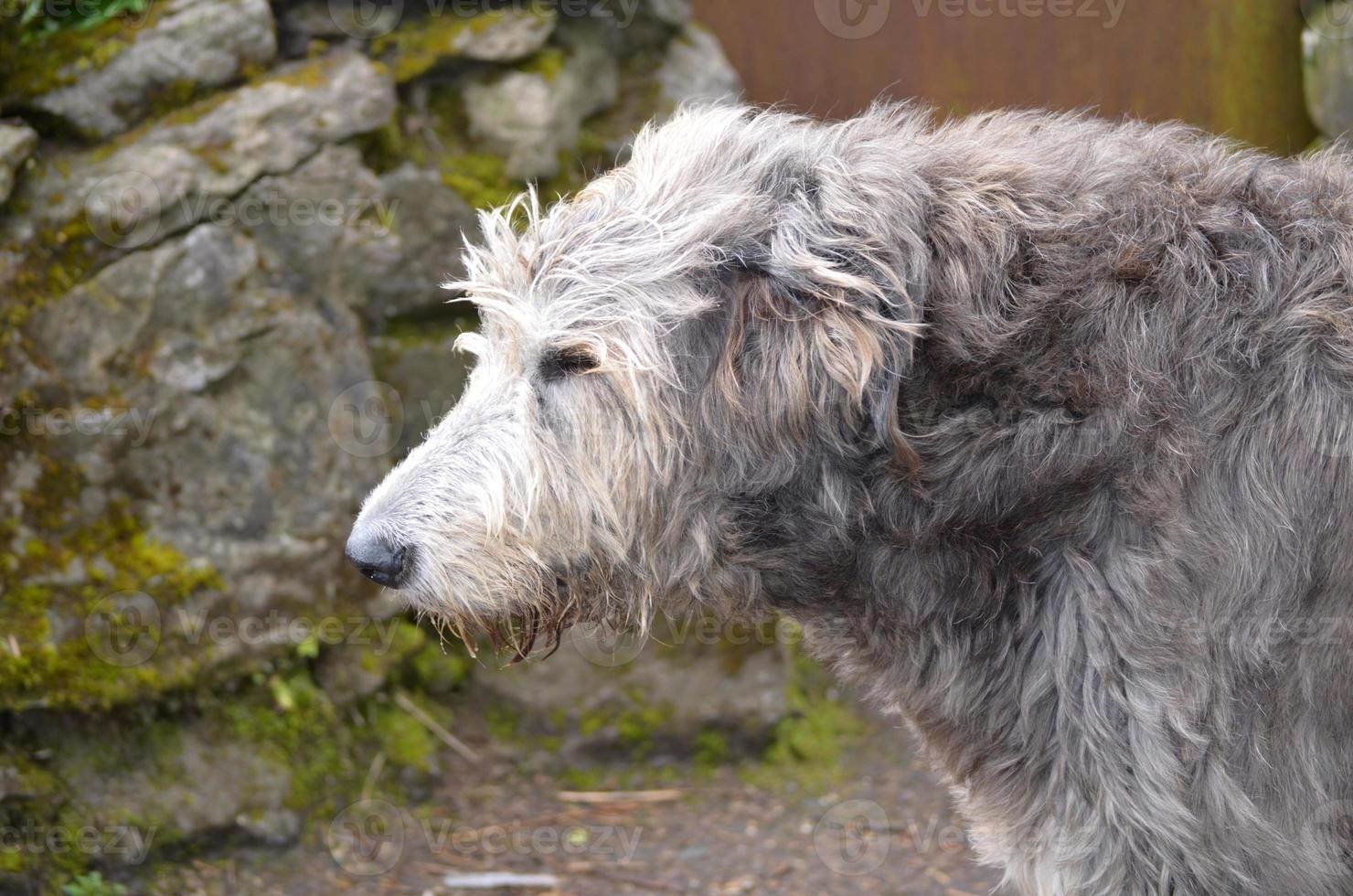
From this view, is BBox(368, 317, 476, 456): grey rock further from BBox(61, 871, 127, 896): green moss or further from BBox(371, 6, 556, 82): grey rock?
BBox(61, 871, 127, 896): green moss

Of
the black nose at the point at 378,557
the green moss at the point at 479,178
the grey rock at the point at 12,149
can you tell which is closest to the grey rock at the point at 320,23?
the green moss at the point at 479,178

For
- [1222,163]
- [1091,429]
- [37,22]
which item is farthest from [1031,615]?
[37,22]

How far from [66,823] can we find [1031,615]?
137 inches

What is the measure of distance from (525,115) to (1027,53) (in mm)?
2399

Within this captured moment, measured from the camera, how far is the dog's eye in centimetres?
274

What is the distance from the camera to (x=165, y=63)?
15.0 feet

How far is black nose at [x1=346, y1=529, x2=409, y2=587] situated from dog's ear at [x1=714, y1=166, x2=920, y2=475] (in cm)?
82

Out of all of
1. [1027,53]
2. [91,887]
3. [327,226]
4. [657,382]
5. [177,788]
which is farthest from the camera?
[1027,53]

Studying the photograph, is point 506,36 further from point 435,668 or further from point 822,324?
point 822,324

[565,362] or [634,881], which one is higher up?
[565,362]

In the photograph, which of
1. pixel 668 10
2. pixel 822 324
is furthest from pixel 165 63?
pixel 822 324

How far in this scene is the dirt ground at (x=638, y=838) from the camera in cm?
460

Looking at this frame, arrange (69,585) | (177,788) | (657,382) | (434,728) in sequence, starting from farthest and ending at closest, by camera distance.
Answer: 1. (434,728)
2. (177,788)
3. (69,585)
4. (657,382)

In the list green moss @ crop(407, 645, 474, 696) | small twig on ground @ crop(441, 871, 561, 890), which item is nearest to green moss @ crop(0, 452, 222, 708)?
green moss @ crop(407, 645, 474, 696)
